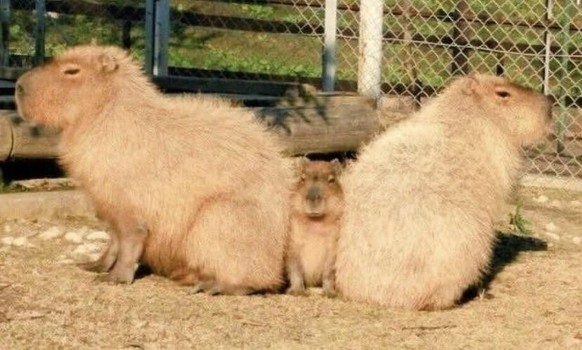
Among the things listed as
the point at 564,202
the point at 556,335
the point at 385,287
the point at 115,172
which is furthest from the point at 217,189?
the point at 564,202

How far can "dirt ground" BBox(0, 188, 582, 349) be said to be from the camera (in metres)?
5.06

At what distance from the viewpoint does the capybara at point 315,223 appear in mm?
5934

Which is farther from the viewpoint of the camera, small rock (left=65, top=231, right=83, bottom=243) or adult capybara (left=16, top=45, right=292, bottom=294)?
small rock (left=65, top=231, right=83, bottom=243)

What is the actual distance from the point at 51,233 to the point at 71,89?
1.19m

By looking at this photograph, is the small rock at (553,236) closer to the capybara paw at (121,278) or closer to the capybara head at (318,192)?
the capybara head at (318,192)

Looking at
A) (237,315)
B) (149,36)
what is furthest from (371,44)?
(237,315)

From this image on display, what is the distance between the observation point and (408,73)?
444 inches

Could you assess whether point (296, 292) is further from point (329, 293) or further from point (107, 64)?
point (107, 64)

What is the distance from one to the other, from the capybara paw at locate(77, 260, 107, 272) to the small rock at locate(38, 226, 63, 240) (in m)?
0.66

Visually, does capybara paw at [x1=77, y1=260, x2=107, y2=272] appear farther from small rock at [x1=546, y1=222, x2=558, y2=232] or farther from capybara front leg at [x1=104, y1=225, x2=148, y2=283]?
small rock at [x1=546, y1=222, x2=558, y2=232]

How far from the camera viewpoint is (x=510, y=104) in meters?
6.39

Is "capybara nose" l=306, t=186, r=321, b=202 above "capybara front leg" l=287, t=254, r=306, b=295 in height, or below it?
above

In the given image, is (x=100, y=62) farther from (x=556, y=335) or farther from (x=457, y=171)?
(x=556, y=335)

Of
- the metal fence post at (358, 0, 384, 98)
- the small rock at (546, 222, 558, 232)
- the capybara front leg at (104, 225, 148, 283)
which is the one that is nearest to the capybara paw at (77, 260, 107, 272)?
the capybara front leg at (104, 225, 148, 283)
